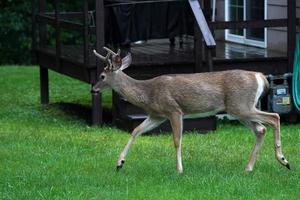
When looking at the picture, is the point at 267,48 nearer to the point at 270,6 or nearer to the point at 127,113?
the point at 270,6

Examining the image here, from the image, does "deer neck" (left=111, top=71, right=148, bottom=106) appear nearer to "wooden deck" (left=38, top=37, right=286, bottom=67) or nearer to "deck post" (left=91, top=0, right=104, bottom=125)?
"deck post" (left=91, top=0, right=104, bottom=125)

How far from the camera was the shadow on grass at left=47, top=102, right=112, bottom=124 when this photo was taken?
1275cm

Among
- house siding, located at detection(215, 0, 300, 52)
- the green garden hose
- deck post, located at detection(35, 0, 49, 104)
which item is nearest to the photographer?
the green garden hose

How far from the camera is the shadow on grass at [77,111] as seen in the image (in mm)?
12752

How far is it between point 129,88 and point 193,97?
687 mm

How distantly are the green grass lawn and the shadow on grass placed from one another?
10 cm

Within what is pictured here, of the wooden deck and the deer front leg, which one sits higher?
the wooden deck

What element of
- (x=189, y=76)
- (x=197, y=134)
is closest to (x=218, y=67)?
(x=197, y=134)

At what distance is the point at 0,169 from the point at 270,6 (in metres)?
7.04

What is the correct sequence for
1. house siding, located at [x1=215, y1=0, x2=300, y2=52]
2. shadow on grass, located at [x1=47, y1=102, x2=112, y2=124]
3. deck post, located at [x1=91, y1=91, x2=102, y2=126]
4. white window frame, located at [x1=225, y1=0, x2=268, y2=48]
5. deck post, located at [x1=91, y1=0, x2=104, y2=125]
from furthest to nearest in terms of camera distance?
1. white window frame, located at [x1=225, y1=0, x2=268, y2=48]
2. house siding, located at [x1=215, y1=0, x2=300, y2=52]
3. shadow on grass, located at [x1=47, y1=102, x2=112, y2=124]
4. deck post, located at [x1=91, y1=91, x2=102, y2=126]
5. deck post, located at [x1=91, y1=0, x2=104, y2=125]

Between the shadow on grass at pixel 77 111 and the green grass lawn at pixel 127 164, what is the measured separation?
0.10 metres

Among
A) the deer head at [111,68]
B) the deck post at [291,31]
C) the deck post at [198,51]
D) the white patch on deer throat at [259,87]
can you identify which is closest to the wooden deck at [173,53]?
the deck post at [198,51]

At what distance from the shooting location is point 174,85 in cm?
845

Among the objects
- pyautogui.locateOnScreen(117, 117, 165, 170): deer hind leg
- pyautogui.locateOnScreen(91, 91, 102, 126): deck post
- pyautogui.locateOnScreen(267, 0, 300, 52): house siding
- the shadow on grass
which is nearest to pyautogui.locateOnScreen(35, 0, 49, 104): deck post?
the shadow on grass
